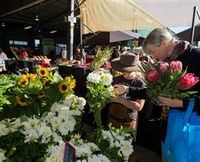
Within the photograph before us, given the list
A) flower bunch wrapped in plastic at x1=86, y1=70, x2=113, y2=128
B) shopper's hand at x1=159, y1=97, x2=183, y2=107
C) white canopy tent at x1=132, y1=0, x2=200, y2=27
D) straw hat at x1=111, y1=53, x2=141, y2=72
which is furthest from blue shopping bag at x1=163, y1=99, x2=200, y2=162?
white canopy tent at x1=132, y1=0, x2=200, y2=27

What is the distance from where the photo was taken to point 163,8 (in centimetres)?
363

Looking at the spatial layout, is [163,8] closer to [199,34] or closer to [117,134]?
[199,34]

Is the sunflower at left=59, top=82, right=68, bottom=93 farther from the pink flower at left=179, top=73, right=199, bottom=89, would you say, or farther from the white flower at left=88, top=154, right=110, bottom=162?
the pink flower at left=179, top=73, right=199, bottom=89

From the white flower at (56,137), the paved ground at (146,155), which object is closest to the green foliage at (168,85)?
the white flower at (56,137)

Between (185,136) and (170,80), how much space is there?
0.33 meters

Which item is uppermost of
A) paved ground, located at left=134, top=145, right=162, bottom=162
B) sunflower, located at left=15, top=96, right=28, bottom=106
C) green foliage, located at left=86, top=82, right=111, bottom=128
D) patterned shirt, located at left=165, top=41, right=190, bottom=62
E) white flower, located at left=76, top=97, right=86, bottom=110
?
patterned shirt, located at left=165, top=41, right=190, bottom=62

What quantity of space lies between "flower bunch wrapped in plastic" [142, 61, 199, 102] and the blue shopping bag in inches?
5.5

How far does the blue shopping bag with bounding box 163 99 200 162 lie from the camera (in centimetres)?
112

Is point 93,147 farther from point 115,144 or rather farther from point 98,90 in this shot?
point 98,90

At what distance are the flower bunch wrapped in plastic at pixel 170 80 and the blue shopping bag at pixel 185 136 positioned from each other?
0.14 metres

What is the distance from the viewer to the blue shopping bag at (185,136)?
1115mm

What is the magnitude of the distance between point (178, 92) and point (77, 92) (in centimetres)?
184

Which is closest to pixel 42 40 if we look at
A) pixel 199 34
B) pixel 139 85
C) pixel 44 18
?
pixel 44 18

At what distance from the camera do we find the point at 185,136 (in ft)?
3.68
